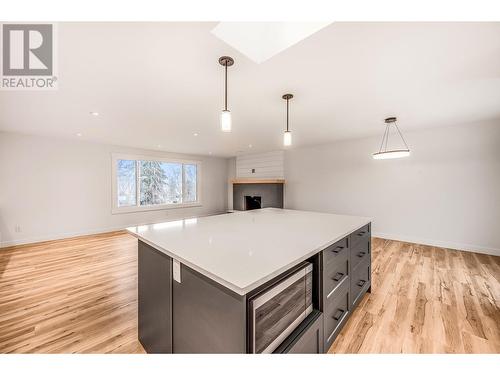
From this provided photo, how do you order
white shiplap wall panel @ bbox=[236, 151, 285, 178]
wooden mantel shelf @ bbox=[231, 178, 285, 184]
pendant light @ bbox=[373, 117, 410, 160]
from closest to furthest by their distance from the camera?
pendant light @ bbox=[373, 117, 410, 160] < wooden mantel shelf @ bbox=[231, 178, 285, 184] < white shiplap wall panel @ bbox=[236, 151, 285, 178]

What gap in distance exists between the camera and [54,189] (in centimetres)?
452

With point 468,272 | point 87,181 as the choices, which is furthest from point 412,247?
point 87,181

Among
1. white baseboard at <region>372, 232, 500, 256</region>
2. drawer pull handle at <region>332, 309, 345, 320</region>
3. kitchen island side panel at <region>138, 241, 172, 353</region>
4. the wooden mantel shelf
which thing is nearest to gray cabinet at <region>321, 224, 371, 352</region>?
drawer pull handle at <region>332, 309, 345, 320</region>

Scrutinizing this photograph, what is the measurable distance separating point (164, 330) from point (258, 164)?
20.1 ft

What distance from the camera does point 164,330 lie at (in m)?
1.34

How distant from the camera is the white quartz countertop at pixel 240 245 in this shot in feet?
3.03

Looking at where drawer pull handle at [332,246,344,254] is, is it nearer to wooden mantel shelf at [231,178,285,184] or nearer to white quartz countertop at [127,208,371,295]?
white quartz countertop at [127,208,371,295]

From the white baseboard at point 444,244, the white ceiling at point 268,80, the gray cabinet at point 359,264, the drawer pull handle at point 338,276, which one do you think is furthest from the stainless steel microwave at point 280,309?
the white baseboard at point 444,244

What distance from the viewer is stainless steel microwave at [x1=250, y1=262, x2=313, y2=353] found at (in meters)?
0.94

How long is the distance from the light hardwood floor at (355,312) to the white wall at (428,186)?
0.65m

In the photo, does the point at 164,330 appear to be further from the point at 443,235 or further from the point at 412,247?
the point at 443,235

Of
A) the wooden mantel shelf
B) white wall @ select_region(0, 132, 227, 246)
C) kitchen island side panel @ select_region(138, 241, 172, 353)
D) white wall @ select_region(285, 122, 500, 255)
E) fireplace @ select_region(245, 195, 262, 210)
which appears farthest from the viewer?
fireplace @ select_region(245, 195, 262, 210)

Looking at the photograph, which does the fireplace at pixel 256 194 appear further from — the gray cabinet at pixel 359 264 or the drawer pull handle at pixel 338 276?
the drawer pull handle at pixel 338 276

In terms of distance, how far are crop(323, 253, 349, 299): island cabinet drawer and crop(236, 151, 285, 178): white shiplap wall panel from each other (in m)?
4.91
